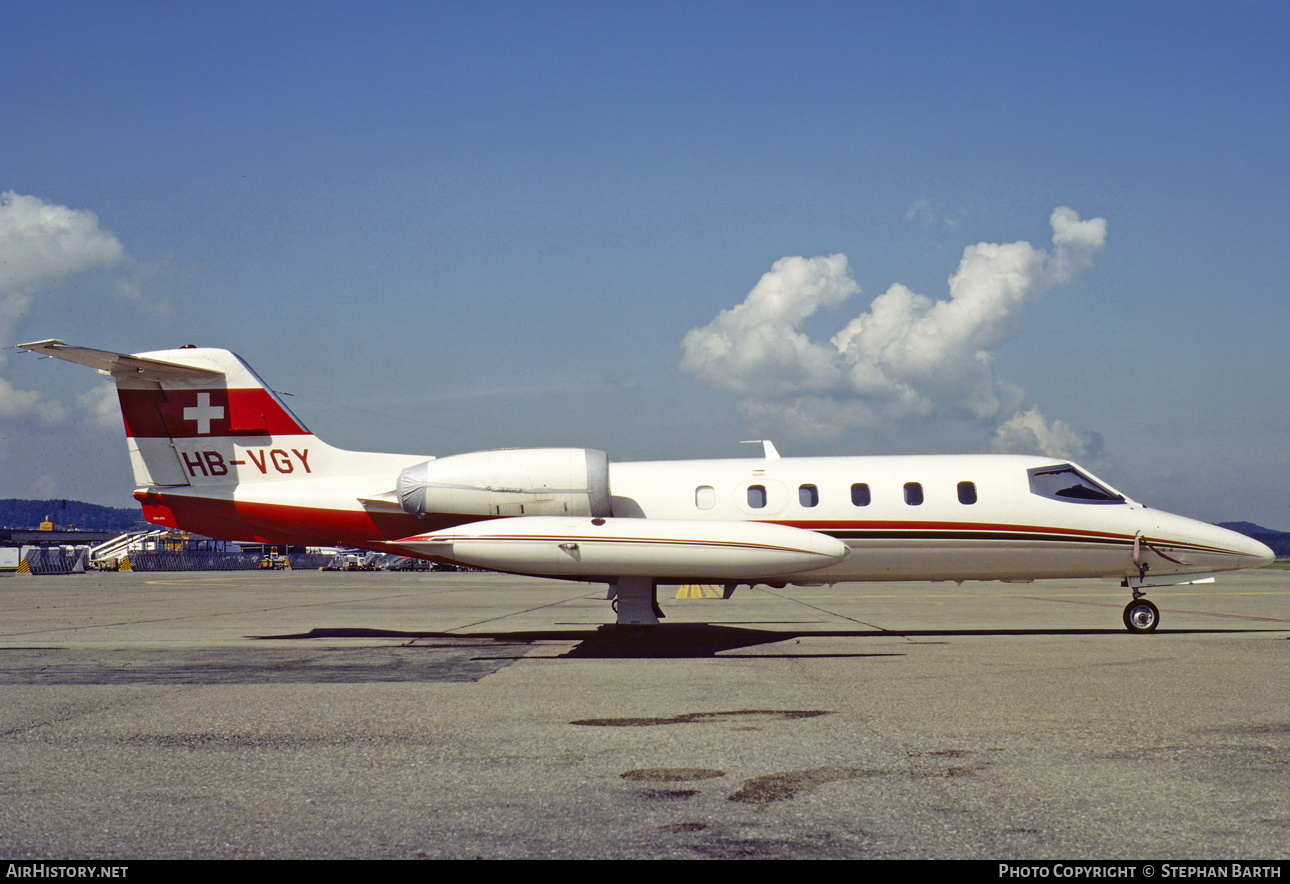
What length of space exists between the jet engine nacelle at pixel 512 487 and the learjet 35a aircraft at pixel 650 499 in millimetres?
23

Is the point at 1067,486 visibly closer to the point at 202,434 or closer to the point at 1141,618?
the point at 1141,618

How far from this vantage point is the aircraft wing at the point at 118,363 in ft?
49.6

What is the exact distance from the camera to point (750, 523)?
1559cm

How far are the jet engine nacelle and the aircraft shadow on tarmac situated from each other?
2.14 metres

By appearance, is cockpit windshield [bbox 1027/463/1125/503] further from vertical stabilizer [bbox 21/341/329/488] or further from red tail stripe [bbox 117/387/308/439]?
red tail stripe [bbox 117/387/308/439]

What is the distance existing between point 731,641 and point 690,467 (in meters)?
3.04

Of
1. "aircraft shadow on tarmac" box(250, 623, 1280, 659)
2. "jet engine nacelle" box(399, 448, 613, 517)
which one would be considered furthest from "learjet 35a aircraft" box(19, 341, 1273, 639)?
"aircraft shadow on tarmac" box(250, 623, 1280, 659)

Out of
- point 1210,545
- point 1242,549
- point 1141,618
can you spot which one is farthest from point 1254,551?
point 1141,618

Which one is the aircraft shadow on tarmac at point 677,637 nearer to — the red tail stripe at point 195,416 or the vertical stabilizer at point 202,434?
the vertical stabilizer at point 202,434

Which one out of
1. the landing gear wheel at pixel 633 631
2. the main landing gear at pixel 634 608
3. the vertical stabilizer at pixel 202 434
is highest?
the vertical stabilizer at pixel 202 434

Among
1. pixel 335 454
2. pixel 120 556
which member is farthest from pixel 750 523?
pixel 120 556

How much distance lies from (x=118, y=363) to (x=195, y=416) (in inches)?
60.1

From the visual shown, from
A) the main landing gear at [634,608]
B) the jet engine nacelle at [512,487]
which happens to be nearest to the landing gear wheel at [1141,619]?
the main landing gear at [634,608]

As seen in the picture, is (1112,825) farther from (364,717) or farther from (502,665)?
(502,665)
